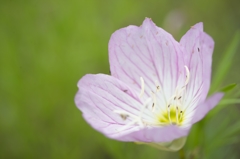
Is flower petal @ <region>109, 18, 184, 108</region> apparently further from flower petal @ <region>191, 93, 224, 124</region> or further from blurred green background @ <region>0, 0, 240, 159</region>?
blurred green background @ <region>0, 0, 240, 159</region>

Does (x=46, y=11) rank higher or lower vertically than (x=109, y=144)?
higher

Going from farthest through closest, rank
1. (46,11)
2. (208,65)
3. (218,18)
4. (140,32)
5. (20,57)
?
(218,18) < (46,11) < (20,57) < (140,32) < (208,65)

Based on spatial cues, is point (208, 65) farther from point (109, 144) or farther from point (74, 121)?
point (74, 121)

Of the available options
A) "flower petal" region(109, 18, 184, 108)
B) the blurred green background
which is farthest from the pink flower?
the blurred green background

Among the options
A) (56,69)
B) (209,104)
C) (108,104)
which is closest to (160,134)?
(209,104)

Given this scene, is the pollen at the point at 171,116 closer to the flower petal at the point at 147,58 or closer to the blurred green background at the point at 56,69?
the flower petal at the point at 147,58

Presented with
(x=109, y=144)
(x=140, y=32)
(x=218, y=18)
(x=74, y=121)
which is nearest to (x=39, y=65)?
(x=74, y=121)

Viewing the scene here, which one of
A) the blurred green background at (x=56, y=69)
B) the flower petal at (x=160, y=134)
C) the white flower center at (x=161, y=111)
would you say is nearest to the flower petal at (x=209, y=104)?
the flower petal at (x=160, y=134)
